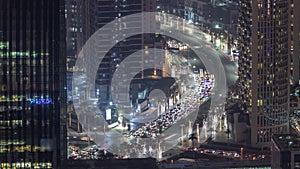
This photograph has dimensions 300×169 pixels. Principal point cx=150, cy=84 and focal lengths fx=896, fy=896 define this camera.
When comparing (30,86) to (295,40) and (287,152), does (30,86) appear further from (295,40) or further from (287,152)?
(295,40)

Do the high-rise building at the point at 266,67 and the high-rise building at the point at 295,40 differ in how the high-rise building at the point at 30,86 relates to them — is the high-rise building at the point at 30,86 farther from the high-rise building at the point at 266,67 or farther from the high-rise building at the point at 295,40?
the high-rise building at the point at 295,40

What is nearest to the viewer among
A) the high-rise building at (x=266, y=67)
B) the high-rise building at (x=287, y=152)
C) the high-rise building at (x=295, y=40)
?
the high-rise building at (x=287, y=152)

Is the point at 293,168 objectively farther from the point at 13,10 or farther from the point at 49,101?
the point at 13,10

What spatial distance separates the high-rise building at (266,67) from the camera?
2842 cm

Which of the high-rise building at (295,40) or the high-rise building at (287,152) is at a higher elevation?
the high-rise building at (295,40)

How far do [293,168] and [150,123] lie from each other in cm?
1176

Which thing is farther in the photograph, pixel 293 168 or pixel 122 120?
pixel 122 120

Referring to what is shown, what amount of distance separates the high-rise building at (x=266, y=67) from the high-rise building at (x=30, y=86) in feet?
39.3

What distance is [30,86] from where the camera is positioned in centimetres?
1734

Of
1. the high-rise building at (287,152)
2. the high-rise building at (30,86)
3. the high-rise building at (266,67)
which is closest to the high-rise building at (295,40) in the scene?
the high-rise building at (266,67)

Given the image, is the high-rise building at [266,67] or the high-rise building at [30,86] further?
the high-rise building at [266,67]

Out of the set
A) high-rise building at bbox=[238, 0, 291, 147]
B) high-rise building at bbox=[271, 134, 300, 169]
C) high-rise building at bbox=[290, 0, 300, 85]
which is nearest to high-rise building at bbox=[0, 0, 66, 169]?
high-rise building at bbox=[271, 134, 300, 169]

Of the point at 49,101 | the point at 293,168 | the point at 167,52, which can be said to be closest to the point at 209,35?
the point at 167,52

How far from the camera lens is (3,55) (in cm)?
1733
